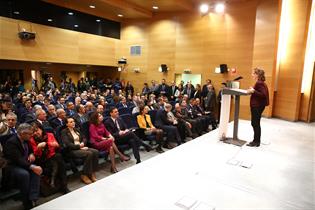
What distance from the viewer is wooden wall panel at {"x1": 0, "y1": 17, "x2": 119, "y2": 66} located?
806 centimetres

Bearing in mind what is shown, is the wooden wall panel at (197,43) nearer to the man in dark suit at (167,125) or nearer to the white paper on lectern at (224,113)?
the man in dark suit at (167,125)

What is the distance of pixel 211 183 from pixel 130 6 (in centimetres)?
904

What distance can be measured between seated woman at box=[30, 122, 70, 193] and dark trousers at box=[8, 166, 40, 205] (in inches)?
14.3

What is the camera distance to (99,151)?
388 cm

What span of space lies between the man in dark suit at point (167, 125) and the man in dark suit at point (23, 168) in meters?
2.99

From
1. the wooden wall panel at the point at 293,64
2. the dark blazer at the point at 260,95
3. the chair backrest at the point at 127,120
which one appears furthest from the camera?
the wooden wall panel at the point at 293,64

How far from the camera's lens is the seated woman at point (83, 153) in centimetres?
350

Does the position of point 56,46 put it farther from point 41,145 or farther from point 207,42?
point 41,145

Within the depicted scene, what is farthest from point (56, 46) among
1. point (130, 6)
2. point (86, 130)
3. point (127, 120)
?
point (86, 130)

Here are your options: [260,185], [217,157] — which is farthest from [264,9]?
[260,185]

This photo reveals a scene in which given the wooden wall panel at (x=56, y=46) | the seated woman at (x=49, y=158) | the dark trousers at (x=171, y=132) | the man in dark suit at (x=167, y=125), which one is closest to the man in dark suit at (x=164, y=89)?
the wooden wall panel at (x=56, y=46)

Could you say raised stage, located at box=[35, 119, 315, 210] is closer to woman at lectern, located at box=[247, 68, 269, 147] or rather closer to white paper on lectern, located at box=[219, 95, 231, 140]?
white paper on lectern, located at box=[219, 95, 231, 140]

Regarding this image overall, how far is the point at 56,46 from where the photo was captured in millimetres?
9617

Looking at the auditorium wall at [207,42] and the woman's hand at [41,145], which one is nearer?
the woman's hand at [41,145]
